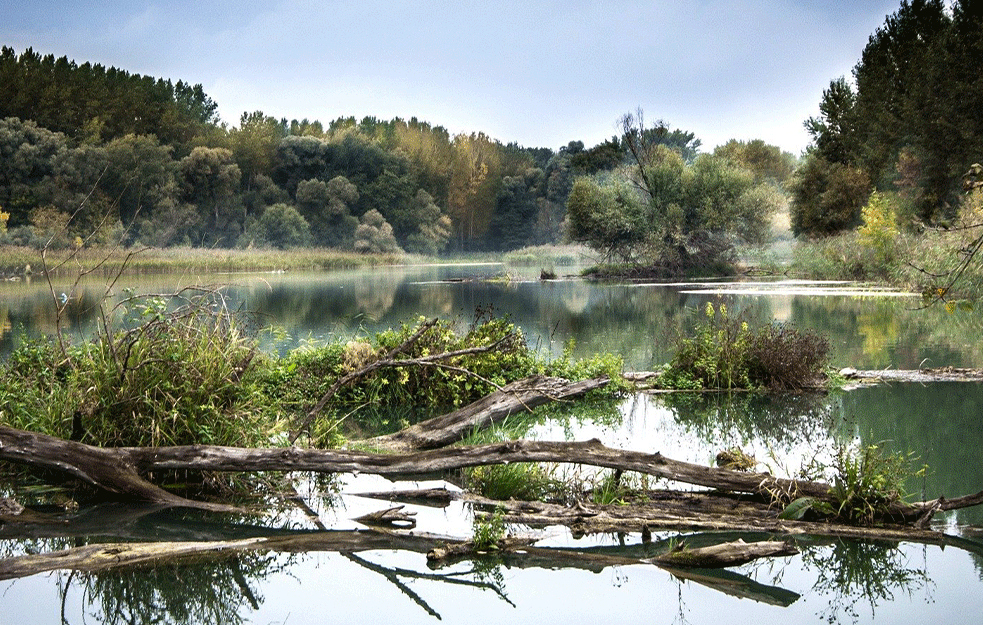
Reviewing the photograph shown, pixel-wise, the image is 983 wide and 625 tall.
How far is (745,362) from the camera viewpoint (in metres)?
11.6

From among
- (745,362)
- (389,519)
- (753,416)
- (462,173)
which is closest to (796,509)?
(389,519)

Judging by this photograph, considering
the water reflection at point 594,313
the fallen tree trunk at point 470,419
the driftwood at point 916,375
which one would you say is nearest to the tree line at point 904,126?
the water reflection at point 594,313

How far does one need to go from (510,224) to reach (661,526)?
84.2 m

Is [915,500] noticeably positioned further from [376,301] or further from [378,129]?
[378,129]

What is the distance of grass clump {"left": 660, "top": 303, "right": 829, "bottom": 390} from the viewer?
1131 cm

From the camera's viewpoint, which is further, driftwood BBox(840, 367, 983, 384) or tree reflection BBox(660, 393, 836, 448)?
driftwood BBox(840, 367, 983, 384)

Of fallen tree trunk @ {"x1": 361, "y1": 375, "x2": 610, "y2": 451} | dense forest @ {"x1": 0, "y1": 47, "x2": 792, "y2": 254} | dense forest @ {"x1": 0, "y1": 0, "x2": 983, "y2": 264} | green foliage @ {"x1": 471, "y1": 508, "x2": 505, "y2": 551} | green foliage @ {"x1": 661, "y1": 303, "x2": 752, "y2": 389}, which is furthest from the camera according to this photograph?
dense forest @ {"x1": 0, "y1": 47, "x2": 792, "y2": 254}

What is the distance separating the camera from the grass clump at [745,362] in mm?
11312

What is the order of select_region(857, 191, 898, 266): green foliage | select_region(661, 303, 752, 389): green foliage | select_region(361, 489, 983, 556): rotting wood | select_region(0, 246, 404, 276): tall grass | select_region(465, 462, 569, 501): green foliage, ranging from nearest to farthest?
select_region(361, 489, 983, 556): rotting wood, select_region(465, 462, 569, 501): green foliage, select_region(661, 303, 752, 389): green foliage, select_region(857, 191, 898, 266): green foliage, select_region(0, 246, 404, 276): tall grass

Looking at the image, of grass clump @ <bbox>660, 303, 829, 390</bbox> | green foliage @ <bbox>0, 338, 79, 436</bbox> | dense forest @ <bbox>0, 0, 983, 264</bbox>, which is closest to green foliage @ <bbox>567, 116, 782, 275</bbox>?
dense forest @ <bbox>0, 0, 983, 264</bbox>

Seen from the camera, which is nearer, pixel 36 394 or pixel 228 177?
pixel 36 394

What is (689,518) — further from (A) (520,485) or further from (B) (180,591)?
(B) (180,591)

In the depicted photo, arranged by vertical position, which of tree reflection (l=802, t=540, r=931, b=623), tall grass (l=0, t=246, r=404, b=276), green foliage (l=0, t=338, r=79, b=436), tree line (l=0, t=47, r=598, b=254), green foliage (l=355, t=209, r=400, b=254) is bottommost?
tree reflection (l=802, t=540, r=931, b=623)

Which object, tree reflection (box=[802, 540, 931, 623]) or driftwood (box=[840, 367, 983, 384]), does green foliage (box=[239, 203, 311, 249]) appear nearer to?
driftwood (box=[840, 367, 983, 384])
